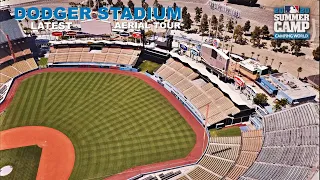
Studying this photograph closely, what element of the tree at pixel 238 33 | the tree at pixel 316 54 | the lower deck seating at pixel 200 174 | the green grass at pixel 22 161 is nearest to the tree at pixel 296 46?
the tree at pixel 316 54

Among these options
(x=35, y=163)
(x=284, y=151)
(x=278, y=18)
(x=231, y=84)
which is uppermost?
(x=278, y=18)

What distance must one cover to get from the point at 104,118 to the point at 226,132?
2922cm

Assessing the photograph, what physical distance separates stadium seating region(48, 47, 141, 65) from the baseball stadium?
334mm

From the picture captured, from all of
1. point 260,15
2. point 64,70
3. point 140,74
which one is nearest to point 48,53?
point 64,70

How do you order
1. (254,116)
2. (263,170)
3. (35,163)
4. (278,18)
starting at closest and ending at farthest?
(263,170), (35,163), (254,116), (278,18)

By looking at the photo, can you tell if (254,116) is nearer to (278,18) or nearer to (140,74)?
(140,74)

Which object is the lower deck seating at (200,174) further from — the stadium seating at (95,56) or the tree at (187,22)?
the tree at (187,22)

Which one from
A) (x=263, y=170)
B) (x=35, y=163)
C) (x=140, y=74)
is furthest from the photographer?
(x=140, y=74)

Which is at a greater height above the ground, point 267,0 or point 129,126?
point 267,0

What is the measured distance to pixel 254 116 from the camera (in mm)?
70625

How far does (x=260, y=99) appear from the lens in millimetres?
70688

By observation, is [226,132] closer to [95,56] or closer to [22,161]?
[22,161]

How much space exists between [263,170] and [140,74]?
176 feet

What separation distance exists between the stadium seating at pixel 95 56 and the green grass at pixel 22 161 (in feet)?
135
